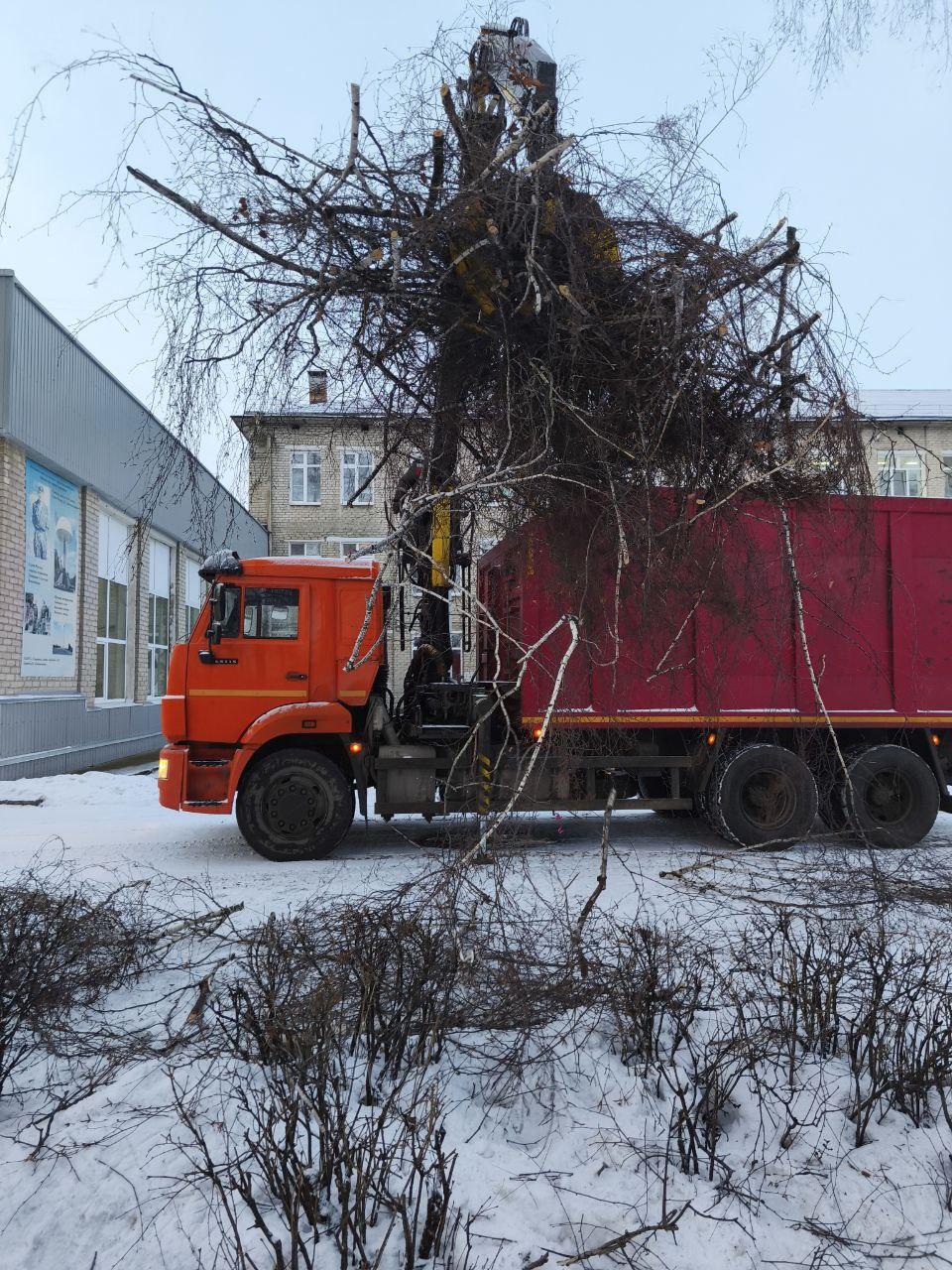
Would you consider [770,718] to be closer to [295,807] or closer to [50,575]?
[295,807]

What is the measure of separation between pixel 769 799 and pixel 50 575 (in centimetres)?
1090

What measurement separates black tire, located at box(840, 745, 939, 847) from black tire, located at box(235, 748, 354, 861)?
15.0ft

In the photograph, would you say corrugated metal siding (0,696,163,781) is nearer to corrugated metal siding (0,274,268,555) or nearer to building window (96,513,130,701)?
building window (96,513,130,701)

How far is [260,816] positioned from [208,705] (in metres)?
1.06

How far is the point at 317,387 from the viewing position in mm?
5562

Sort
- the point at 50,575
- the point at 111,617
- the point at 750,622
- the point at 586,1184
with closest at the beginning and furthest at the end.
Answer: the point at 586,1184 → the point at 750,622 → the point at 50,575 → the point at 111,617

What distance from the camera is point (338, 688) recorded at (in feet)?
24.2

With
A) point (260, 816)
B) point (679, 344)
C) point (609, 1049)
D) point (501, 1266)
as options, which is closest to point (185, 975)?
point (609, 1049)

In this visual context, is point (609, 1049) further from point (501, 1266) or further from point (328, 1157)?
point (328, 1157)

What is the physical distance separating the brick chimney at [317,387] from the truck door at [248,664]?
2186mm

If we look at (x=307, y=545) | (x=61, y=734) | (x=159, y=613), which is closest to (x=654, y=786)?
Answer: (x=61, y=734)

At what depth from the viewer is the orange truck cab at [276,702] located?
23.5 ft

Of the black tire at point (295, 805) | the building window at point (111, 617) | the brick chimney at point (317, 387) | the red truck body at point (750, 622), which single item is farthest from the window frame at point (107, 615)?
the brick chimney at point (317, 387)

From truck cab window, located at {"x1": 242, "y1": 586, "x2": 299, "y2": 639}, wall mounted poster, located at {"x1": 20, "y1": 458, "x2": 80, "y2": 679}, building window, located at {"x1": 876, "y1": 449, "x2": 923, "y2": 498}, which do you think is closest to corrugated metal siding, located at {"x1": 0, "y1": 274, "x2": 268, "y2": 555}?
wall mounted poster, located at {"x1": 20, "y1": 458, "x2": 80, "y2": 679}
